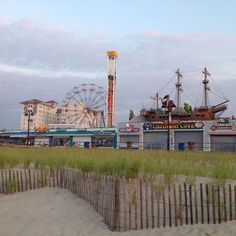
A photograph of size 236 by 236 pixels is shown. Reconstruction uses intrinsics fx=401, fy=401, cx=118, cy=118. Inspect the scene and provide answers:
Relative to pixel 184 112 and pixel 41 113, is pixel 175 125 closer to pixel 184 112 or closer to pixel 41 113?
pixel 184 112

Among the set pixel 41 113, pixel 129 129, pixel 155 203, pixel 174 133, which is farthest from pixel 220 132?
pixel 41 113

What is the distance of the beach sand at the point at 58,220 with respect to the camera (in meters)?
7.88

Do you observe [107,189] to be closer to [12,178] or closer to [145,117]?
[12,178]

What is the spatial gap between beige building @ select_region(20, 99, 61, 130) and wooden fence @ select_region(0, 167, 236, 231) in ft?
501

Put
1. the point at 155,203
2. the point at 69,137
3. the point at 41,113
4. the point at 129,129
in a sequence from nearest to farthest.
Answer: the point at 155,203 → the point at 129,129 → the point at 69,137 → the point at 41,113

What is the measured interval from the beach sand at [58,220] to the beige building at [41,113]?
15033 cm

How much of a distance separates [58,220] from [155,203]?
2.43 metres

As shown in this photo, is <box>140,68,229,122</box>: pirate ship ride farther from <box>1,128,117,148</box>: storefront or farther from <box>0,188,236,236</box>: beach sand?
<box>0,188,236,236</box>: beach sand

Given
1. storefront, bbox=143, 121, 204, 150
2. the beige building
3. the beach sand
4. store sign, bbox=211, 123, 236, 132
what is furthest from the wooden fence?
the beige building

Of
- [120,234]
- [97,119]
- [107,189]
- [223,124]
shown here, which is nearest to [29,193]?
[107,189]

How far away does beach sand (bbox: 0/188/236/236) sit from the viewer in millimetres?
7879

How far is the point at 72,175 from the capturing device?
1248 centimetres

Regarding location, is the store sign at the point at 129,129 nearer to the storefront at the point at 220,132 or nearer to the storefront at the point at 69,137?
the storefront at the point at 69,137

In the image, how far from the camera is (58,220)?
9.70m
